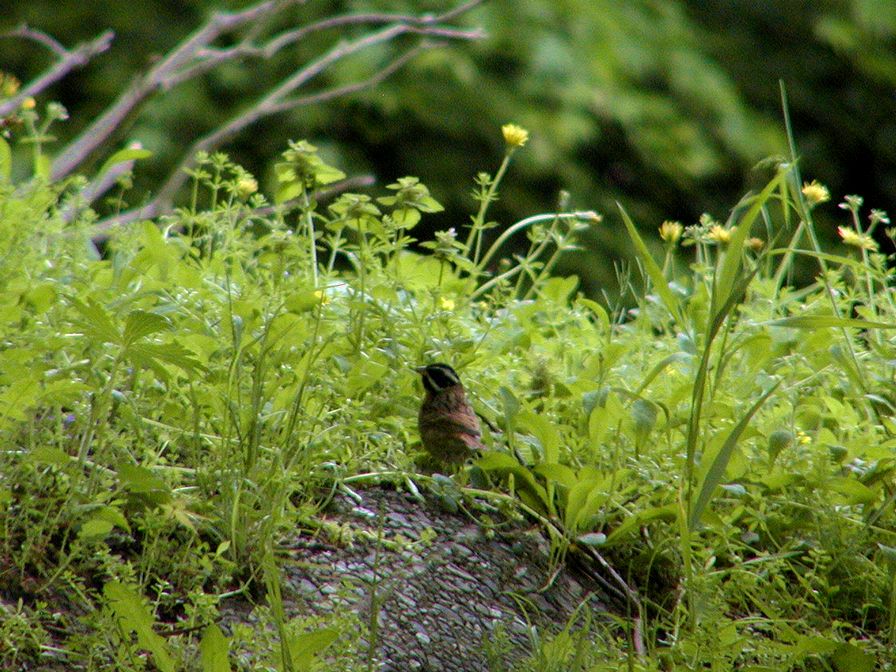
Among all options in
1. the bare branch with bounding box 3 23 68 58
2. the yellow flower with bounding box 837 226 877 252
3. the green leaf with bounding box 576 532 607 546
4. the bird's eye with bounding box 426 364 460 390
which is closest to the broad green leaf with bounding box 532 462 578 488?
the green leaf with bounding box 576 532 607 546

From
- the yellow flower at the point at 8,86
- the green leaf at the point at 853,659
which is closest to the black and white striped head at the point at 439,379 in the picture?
the green leaf at the point at 853,659

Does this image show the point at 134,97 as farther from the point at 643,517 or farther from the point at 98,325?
the point at 643,517

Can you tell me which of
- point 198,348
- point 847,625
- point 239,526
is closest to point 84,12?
point 198,348

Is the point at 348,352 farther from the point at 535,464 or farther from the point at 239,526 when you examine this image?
the point at 239,526

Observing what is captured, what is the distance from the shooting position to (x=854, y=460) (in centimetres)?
280

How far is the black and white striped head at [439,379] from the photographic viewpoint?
103 inches

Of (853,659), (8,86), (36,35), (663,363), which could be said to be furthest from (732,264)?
(36,35)

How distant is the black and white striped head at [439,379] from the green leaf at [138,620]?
0.89 meters

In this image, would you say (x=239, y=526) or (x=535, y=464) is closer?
(x=239, y=526)

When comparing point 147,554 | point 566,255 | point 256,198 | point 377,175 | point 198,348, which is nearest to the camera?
point 147,554

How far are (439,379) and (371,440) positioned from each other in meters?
0.24

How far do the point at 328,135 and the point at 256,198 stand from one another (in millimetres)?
4413

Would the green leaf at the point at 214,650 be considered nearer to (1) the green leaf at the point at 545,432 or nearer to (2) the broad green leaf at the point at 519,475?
(2) the broad green leaf at the point at 519,475

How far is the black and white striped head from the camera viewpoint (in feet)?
8.55
